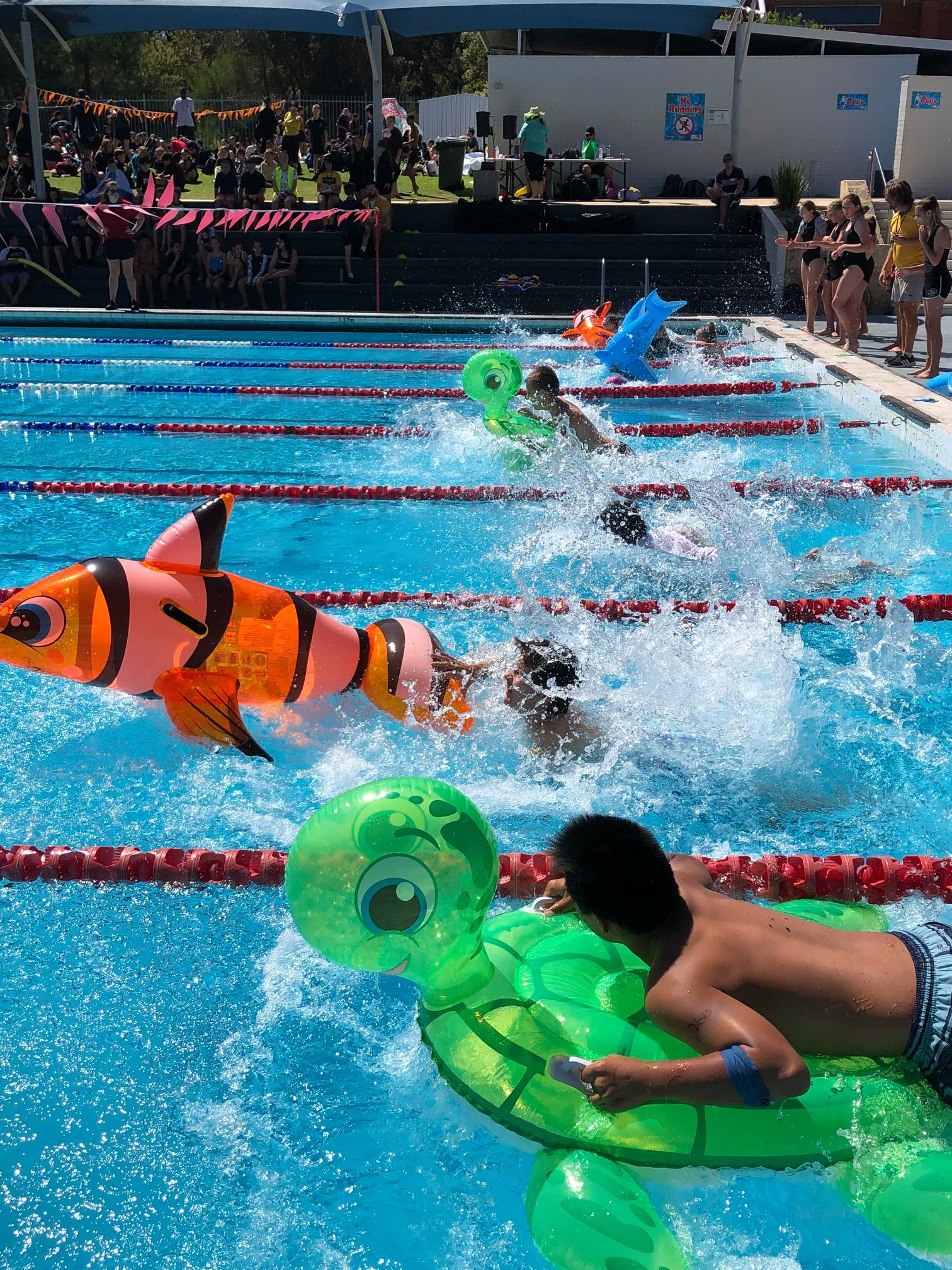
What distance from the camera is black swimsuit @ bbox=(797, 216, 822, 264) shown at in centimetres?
1296

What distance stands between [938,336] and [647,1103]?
887 centimetres

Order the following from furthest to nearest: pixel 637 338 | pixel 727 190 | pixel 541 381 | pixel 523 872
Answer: pixel 727 190
pixel 637 338
pixel 541 381
pixel 523 872

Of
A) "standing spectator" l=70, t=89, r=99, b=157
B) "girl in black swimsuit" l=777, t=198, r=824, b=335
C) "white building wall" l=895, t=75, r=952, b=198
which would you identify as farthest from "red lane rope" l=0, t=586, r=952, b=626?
"standing spectator" l=70, t=89, r=99, b=157

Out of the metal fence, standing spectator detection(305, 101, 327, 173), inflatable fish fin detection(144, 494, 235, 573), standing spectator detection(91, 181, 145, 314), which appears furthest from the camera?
the metal fence

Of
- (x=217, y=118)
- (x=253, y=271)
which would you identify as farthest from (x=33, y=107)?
(x=217, y=118)

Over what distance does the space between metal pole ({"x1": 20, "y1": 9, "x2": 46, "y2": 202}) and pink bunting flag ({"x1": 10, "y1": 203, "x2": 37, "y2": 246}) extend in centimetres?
132

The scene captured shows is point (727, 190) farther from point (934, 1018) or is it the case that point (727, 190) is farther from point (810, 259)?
point (934, 1018)

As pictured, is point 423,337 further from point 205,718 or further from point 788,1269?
point 788,1269

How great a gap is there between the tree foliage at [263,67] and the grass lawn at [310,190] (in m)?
12.7

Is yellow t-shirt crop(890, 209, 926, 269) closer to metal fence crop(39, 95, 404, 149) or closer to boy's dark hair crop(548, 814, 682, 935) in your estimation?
boy's dark hair crop(548, 814, 682, 935)

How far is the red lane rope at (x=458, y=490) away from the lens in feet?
24.5

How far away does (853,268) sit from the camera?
11.3 m

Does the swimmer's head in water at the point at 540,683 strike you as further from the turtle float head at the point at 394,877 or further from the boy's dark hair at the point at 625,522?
the boy's dark hair at the point at 625,522

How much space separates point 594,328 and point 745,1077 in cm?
1011
